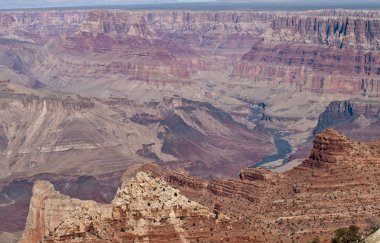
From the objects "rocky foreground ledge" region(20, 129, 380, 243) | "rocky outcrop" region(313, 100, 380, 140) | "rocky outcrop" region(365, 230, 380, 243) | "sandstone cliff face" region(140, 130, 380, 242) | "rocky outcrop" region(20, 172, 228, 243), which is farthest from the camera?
"rocky outcrop" region(313, 100, 380, 140)

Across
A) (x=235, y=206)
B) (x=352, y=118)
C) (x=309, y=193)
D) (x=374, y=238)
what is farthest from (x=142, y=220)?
(x=352, y=118)

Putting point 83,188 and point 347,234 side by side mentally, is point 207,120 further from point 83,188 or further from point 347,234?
point 347,234

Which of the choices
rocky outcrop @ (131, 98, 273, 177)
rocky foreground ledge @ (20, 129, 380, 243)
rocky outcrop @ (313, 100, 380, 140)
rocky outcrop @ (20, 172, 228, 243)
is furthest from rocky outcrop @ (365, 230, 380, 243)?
rocky outcrop @ (313, 100, 380, 140)

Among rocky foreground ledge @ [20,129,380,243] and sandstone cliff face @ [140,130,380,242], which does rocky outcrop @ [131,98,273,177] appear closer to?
rocky foreground ledge @ [20,129,380,243]

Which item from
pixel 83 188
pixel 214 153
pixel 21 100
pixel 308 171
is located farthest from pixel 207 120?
pixel 308 171

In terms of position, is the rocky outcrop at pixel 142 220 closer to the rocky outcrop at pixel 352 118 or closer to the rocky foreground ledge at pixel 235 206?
the rocky foreground ledge at pixel 235 206
